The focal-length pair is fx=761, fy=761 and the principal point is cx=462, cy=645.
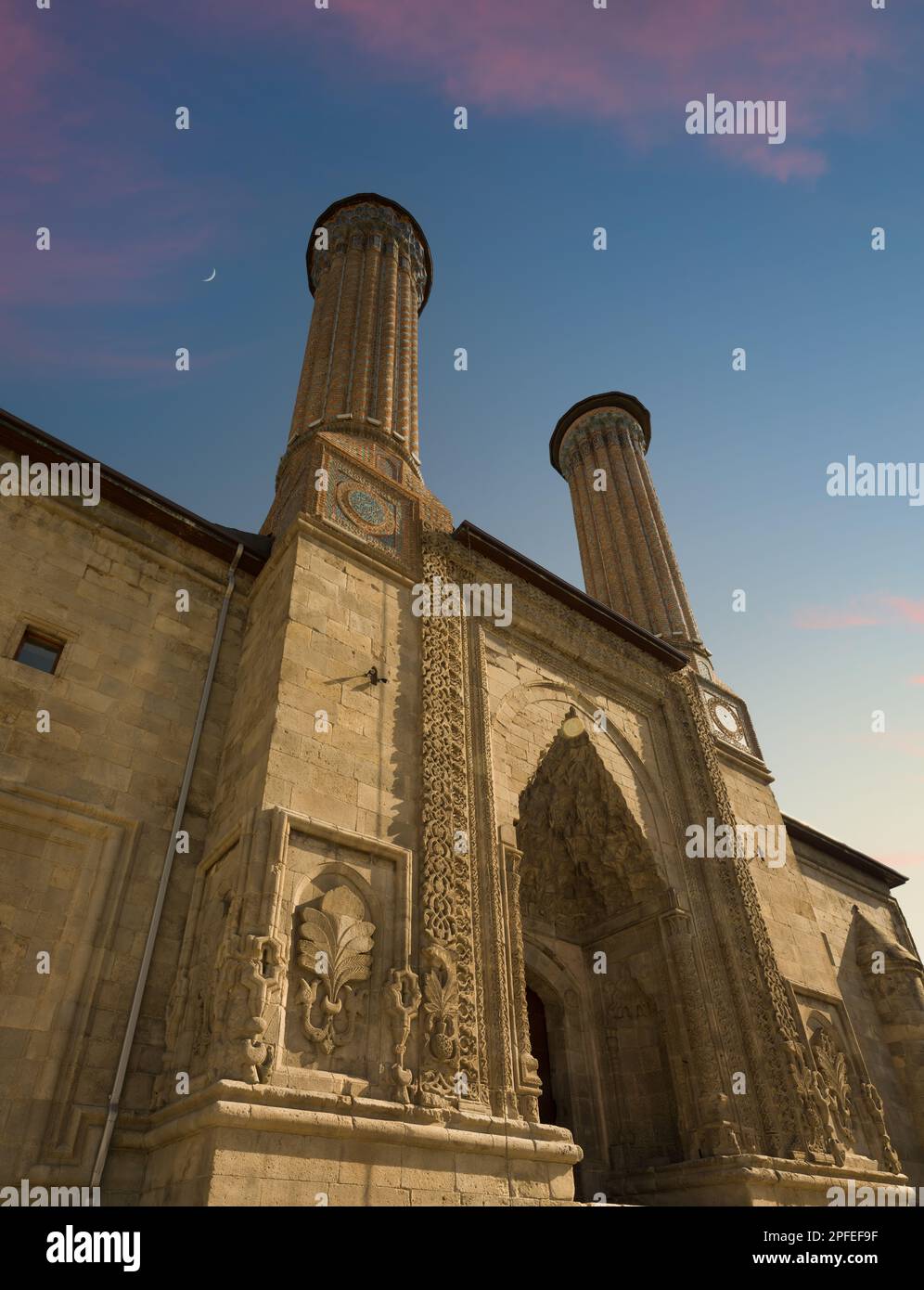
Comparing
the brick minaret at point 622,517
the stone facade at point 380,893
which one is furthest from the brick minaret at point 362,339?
the brick minaret at point 622,517

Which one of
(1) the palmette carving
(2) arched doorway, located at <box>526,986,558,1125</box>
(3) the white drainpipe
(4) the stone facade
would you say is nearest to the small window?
(4) the stone facade

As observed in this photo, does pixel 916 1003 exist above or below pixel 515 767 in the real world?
below

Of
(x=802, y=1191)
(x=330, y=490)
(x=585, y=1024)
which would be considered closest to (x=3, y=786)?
(x=330, y=490)

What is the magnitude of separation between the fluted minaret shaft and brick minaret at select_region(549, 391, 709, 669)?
462cm

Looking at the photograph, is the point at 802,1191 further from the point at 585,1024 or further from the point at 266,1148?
the point at 266,1148

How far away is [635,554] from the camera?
14883 millimetres

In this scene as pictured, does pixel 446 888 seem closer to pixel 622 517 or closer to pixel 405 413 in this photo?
pixel 405 413

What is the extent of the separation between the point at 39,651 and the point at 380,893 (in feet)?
11.2

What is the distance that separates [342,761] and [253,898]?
4.62ft

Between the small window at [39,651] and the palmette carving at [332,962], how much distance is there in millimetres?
3029

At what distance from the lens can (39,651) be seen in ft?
20.3

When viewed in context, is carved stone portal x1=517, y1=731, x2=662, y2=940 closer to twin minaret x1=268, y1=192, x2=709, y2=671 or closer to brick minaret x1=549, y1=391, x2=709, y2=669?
twin minaret x1=268, y1=192, x2=709, y2=671

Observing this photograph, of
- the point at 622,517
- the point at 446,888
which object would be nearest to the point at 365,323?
the point at 622,517

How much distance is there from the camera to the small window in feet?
20.0
